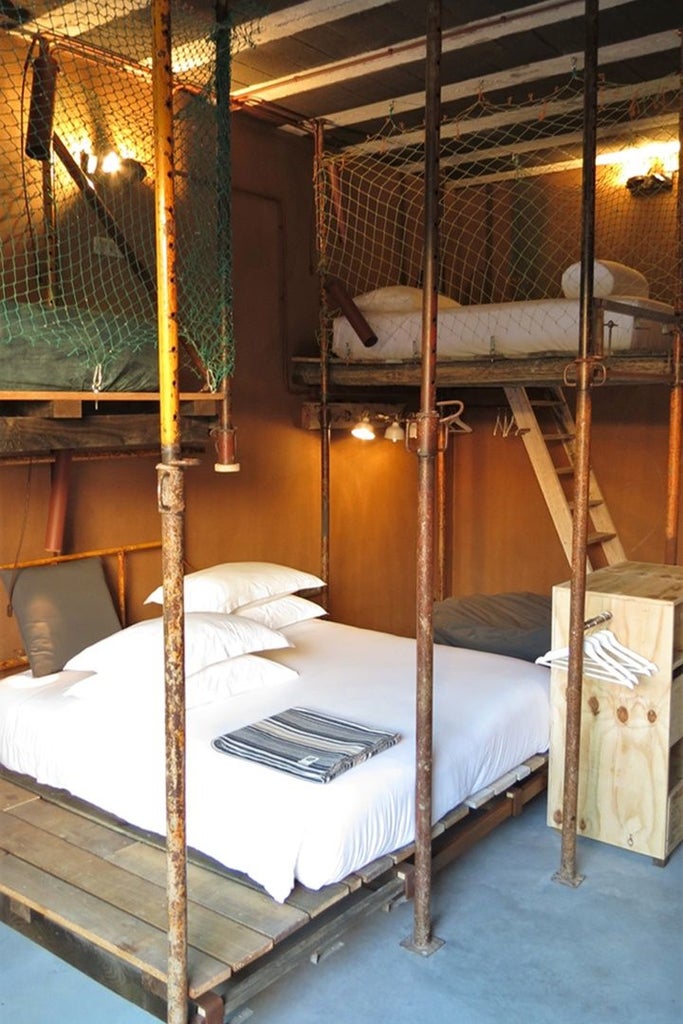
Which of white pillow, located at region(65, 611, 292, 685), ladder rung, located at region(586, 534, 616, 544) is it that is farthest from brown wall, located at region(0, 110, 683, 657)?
ladder rung, located at region(586, 534, 616, 544)

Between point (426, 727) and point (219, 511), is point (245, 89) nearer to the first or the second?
point (219, 511)

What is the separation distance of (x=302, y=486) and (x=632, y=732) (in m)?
2.58

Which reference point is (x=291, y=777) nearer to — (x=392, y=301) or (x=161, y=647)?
(x=161, y=647)

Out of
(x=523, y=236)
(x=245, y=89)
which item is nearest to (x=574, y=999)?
(x=245, y=89)

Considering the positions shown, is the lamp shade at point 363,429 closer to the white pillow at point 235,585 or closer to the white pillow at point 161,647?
the white pillow at point 235,585

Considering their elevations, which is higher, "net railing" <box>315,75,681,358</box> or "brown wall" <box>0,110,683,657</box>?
"net railing" <box>315,75,681,358</box>

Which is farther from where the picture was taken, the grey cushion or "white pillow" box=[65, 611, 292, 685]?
the grey cushion

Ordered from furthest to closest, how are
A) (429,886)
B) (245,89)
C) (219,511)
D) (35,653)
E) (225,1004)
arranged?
(219,511), (245,89), (35,653), (429,886), (225,1004)

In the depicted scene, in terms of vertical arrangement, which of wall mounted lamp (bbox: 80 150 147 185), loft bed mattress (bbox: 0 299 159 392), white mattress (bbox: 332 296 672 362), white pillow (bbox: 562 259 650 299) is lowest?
loft bed mattress (bbox: 0 299 159 392)

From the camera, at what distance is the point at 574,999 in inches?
98.9

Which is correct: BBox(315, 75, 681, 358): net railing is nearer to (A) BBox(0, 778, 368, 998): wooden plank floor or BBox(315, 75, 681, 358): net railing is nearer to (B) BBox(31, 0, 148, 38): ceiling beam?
(B) BBox(31, 0, 148, 38): ceiling beam

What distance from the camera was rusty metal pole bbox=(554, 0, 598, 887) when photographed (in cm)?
288

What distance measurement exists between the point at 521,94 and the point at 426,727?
3.42 metres

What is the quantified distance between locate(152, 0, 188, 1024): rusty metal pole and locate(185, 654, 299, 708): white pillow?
3.74 ft
